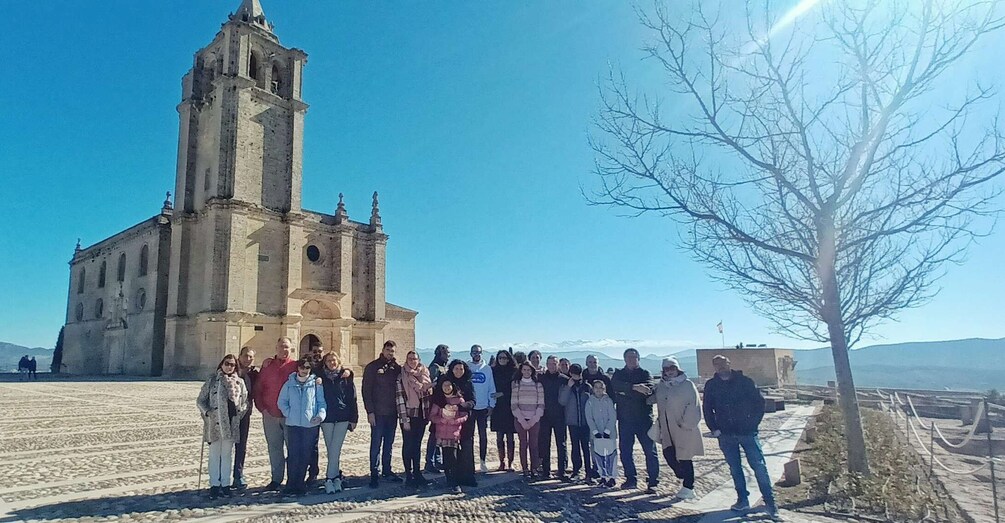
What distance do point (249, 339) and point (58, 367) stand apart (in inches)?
1043

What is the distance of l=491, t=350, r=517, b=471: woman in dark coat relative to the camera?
25.6 feet

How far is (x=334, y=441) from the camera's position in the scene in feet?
21.8

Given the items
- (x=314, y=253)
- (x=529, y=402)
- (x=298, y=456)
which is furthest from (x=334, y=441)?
(x=314, y=253)

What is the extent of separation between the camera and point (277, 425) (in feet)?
21.8

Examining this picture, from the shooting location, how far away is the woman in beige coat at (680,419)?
22.0ft

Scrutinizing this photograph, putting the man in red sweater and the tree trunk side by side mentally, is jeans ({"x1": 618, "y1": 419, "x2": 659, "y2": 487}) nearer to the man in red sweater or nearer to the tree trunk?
the tree trunk

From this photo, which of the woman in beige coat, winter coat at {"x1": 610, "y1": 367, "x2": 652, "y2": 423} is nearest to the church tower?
winter coat at {"x1": 610, "y1": 367, "x2": 652, "y2": 423}

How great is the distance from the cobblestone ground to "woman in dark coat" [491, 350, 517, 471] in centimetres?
46

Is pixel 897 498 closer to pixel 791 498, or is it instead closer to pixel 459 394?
pixel 791 498

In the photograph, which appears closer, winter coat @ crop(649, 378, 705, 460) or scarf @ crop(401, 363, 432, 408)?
winter coat @ crop(649, 378, 705, 460)

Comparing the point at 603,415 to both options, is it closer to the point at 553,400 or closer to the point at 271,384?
the point at 553,400

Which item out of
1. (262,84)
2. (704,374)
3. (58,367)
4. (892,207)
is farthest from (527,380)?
(58,367)

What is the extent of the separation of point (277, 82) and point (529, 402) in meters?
33.7

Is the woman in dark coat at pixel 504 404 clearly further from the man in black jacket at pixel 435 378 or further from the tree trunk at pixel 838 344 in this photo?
the tree trunk at pixel 838 344
